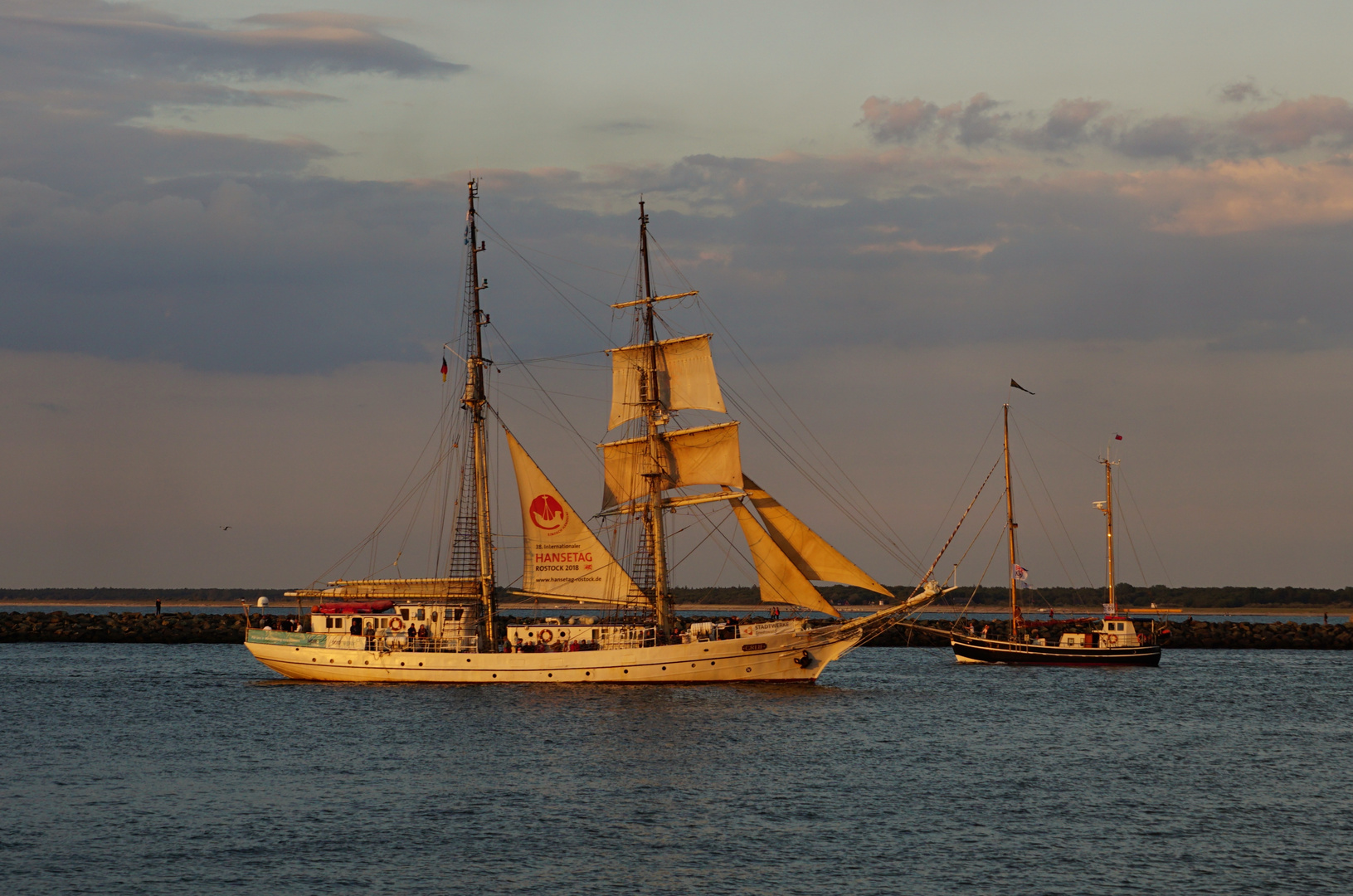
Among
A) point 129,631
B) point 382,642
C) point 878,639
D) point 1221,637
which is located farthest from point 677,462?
point 1221,637

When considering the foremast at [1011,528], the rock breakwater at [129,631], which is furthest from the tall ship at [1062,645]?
the rock breakwater at [129,631]

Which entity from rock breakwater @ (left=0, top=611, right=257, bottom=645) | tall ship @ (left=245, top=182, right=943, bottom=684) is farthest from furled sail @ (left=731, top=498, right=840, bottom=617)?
rock breakwater @ (left=0, top=611, right=257, bottom=645)

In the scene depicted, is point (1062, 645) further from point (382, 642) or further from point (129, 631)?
point (129, 631)

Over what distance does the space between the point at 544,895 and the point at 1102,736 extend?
Result: 99.5 ft

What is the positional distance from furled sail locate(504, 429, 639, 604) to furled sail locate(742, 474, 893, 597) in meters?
7.78

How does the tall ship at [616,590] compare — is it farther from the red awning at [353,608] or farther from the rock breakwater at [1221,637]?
the rock breakwater at [1221,637]

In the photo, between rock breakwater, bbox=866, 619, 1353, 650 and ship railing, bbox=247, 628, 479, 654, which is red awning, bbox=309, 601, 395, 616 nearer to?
ship railing, bbox=247, 628, 479, 654

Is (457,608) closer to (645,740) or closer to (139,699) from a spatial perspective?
(139,699)

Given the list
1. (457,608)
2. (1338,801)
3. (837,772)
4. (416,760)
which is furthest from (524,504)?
(1338,801)

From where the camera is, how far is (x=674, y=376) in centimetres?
6875

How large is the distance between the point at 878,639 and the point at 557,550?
6087 centimetres

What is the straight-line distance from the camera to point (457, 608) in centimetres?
6612

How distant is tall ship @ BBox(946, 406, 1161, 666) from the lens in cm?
8231

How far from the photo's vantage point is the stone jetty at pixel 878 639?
11206 cm
